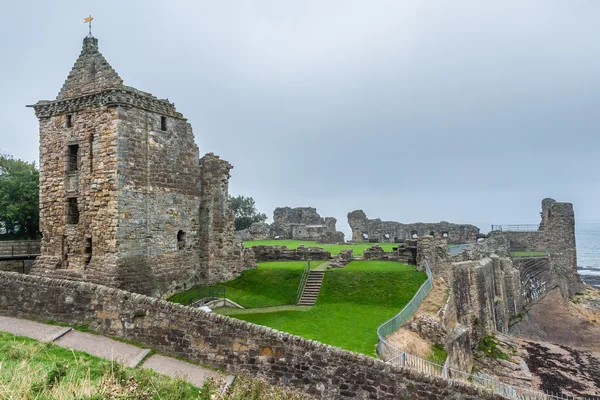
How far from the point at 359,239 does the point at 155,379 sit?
35523mm

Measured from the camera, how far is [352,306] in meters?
17.3

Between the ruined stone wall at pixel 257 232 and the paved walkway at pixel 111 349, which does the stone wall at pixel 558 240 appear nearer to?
the ruined stone wall at pixel 257 232

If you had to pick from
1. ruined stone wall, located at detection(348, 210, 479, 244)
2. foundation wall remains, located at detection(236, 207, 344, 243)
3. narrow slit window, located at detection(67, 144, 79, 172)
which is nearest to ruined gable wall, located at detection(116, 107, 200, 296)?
narrow slit window, located at detection(67, 144, 79, 172)

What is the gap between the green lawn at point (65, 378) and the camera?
5988mm

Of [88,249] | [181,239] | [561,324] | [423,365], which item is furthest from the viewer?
[561,324]

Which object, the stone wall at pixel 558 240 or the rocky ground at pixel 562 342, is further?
the stone wall at pixel 558 240

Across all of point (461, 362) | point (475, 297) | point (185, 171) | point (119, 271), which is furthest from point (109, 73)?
point (475, 297)

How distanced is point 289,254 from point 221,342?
1396 cm

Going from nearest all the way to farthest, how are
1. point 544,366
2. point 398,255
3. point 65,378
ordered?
point 65,378
point 544,366
point 398,255

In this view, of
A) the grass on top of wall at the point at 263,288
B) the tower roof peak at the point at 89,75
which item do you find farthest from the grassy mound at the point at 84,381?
the tower roof peak at the point at 89,75

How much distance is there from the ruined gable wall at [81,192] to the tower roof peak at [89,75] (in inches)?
35.6

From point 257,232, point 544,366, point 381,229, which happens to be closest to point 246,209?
point 257,232

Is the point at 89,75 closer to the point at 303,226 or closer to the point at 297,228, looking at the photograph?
the point at 297,228

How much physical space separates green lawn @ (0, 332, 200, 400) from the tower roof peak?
32.2ft
